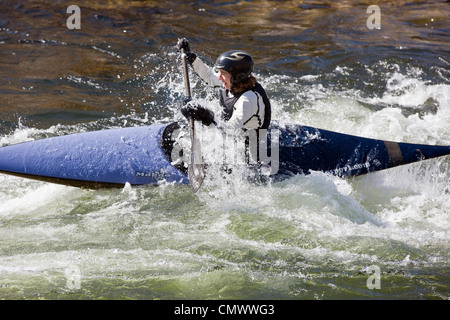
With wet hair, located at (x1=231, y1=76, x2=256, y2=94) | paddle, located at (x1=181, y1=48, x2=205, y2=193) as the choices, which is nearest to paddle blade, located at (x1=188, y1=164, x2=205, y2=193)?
paddle, located at (x1=181, y1=48, x2=205, y2=193)

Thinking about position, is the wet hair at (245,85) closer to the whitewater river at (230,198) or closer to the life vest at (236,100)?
the life vest at (236,100)

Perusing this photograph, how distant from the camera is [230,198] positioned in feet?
15.1

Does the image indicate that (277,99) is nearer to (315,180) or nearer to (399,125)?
(399,125)

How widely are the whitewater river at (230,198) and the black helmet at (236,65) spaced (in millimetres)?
486

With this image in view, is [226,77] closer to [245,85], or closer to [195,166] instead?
[245,85]

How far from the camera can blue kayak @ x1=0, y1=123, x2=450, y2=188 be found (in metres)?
4.47

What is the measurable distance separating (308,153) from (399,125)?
2.28 metres

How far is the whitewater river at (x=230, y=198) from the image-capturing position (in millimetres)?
3443

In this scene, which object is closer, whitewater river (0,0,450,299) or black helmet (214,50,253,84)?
whitewater river (0,0,450,299)

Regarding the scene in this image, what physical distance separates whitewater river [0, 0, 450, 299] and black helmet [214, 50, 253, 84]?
1.59 ft

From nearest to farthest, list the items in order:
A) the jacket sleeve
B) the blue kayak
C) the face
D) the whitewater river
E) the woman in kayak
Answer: the whitewater river → the woman in kayak → the face → the blue kayak → the jacket sleeve

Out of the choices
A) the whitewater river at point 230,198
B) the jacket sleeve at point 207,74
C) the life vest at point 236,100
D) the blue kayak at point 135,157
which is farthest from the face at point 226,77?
the jacket sleeve at point 207,74

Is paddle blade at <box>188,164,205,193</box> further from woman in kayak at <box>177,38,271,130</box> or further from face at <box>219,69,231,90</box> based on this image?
face at <box>219,69,231,90</box>

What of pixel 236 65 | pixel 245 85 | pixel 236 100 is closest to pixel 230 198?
pixel 236 100
